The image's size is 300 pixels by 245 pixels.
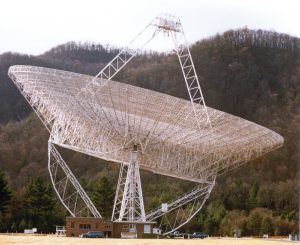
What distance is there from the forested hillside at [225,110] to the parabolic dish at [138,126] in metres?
26.5

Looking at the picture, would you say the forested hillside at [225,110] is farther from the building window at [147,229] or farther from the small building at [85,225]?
the building window at [147,229]

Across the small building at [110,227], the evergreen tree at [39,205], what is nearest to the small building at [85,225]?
the small building at [110,227]

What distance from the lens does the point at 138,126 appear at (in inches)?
1886

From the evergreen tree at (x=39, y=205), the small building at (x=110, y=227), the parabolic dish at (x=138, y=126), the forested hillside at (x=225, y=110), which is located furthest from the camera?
the forested hillside at (x=225, y=110)

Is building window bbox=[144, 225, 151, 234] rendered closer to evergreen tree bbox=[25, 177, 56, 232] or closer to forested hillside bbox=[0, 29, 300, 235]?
forested hillside bbox=[0, 29, 300, 235]

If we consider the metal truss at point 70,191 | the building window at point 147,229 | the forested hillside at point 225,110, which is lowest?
the building window at point 147,229

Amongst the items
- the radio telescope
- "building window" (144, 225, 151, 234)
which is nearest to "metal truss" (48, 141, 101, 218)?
the radio telescope

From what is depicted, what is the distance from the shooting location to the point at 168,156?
5028 cm

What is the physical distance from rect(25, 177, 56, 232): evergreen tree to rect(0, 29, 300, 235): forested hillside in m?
0.11

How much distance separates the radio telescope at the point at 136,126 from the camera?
4403 centimetres

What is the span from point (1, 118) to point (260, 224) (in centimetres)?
8389

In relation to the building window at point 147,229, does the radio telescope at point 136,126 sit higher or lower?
higher

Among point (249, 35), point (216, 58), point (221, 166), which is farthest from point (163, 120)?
point (249, 35)

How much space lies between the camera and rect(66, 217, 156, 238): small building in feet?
163
